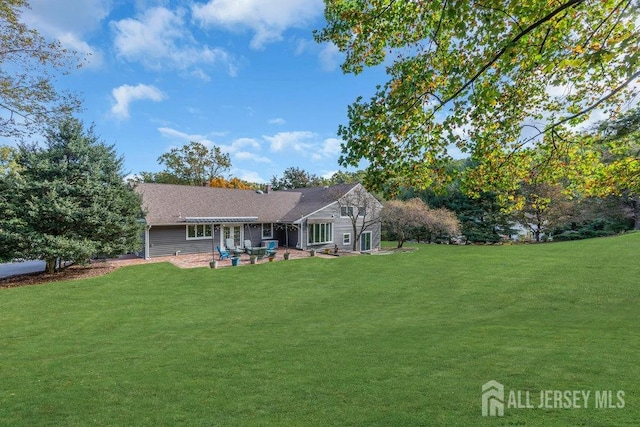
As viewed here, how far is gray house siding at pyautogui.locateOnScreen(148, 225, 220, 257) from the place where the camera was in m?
21.5

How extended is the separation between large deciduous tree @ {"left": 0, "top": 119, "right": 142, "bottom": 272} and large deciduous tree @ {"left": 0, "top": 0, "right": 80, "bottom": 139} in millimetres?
3933

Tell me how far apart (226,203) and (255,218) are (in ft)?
10.2

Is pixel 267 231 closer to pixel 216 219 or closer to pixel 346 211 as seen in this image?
pixel 216 219

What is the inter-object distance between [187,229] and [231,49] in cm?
1347

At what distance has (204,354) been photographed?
21.9 feet

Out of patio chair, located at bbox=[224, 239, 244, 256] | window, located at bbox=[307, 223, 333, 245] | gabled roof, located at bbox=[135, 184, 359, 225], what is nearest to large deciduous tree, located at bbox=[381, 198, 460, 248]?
gabled roof, located at bbox=[135, 184, 359, 225]

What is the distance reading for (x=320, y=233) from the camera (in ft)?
94.0

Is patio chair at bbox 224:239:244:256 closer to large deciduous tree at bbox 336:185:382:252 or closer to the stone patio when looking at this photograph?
the stone patio

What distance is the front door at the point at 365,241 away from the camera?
103ft

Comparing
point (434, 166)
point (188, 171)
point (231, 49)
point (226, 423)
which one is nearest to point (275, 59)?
point (231, 49)

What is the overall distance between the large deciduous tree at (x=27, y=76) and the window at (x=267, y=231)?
17406 millimetres

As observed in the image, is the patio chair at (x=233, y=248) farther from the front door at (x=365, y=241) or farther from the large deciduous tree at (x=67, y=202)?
the front door at (x=365, y=241)

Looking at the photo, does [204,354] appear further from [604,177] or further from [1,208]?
[1,208]

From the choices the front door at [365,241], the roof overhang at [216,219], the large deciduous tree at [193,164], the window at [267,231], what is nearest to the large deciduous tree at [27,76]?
the roof overhang at [216,219]
